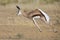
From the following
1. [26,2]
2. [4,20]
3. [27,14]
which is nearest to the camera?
[27,14]

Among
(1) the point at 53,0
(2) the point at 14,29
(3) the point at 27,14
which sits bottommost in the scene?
(1) the point at 53,0

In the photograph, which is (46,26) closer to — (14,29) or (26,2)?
(14,29)

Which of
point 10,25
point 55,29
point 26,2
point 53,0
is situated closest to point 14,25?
point 10,25

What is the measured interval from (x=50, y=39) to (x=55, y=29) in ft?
2.91

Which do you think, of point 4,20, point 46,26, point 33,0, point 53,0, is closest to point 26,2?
point 33,0

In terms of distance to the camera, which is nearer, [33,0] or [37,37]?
[37,37]

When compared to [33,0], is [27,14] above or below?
above

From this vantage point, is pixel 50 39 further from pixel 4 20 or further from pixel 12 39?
pixel 4 20

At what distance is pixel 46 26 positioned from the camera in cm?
800

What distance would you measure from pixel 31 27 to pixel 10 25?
2.25ft

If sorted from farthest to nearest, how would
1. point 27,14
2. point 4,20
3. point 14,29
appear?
1. point 4,20
2. point 14,29
3. point 27,14

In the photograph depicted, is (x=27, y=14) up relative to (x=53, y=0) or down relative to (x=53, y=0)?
up

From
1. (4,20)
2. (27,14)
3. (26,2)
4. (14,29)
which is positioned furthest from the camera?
(26,2)

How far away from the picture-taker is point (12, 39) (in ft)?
22.6
